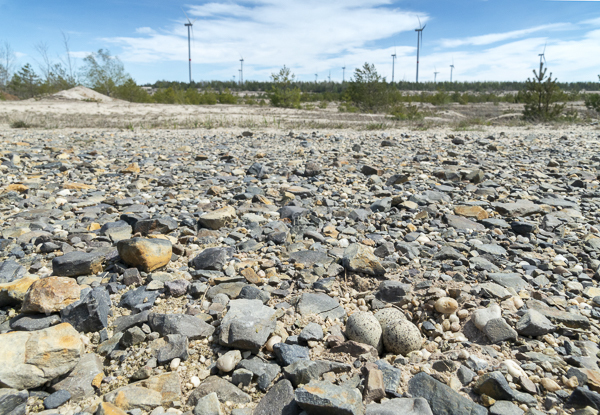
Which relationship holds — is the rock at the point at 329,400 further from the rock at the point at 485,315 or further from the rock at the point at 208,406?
the rock at the point at 485,315

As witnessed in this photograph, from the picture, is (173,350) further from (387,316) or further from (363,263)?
(363,263)

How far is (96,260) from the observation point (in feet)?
9.04

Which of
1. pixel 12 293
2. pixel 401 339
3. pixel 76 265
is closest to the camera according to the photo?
pixel 401 339

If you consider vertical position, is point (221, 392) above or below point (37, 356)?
below

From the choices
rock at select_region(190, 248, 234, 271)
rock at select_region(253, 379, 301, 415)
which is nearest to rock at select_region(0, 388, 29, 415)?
rock at select_region(253, 379, 301, 415)

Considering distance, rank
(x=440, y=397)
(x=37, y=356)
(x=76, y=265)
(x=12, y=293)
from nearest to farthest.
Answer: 1. (x=440, y=397)
2. (x=37, y=356)
3. (x=12, y=293)
4. (x=76, y=265)

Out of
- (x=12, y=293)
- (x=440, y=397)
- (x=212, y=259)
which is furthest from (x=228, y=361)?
(x=12, y=293)

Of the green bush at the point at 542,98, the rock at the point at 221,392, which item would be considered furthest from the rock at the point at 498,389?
the green bush at the point at 542,98

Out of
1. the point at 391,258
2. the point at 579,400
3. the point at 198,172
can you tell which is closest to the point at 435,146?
the point at 198,172

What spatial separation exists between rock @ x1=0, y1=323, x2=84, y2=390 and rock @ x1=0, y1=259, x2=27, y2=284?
0.96 metres

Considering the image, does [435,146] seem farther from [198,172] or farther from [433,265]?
[433,265]

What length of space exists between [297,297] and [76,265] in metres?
1.53

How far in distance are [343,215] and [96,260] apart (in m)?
2.33

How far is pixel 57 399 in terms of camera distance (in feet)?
5.64
